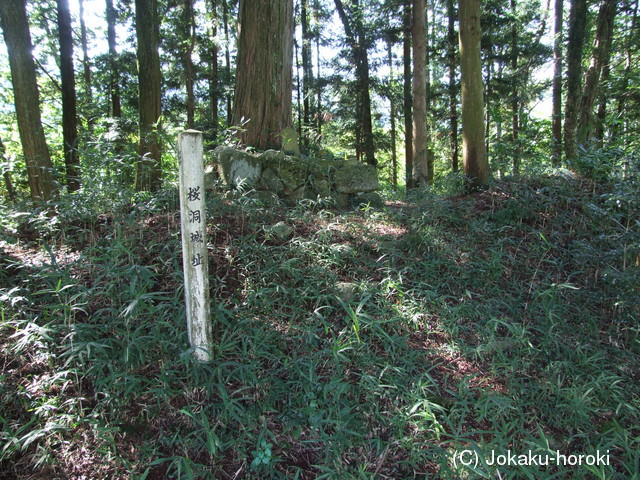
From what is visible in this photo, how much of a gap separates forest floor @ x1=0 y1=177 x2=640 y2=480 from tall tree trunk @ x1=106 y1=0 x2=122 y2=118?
9766mm

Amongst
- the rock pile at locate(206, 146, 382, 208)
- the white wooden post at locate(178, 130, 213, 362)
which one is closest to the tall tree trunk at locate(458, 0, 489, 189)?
the rock pile at locate(206, 146, 382, 208)

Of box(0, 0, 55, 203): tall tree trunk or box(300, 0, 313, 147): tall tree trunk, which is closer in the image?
box(0, 0, 55, 203): tall tree trunk

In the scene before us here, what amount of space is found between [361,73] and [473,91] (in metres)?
8.49

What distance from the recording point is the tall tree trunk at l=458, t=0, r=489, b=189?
193 inches

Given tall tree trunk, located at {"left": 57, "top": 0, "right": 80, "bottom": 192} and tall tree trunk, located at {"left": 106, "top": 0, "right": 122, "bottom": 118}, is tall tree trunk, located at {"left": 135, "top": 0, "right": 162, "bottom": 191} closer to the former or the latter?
tall tree trunk, located at {"left": 57, "top": 0, "right": 80, "bottom": 192}

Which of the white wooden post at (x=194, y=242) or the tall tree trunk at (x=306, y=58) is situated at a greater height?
the tall tree trunk at (x=306, y=58)

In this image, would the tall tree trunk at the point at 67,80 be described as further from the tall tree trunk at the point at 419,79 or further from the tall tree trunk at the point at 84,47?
the tall tree trunk at the point at 419,79

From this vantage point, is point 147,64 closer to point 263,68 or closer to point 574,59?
point 263,68

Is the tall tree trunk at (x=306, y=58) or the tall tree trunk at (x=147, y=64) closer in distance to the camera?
the tall tree trunk at (x=147, y=64)

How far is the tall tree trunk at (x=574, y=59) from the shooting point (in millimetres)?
7180

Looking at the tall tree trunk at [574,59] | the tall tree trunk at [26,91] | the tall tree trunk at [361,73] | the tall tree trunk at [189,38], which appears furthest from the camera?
the tall tree trunk at [361,73]

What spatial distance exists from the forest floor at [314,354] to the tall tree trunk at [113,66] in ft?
32.0

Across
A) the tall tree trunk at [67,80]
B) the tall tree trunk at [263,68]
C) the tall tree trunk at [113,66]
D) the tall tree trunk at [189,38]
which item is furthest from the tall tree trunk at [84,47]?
the tall tree trunk at [263,68]

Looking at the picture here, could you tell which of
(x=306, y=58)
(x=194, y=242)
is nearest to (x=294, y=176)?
(x=194, y=242)
